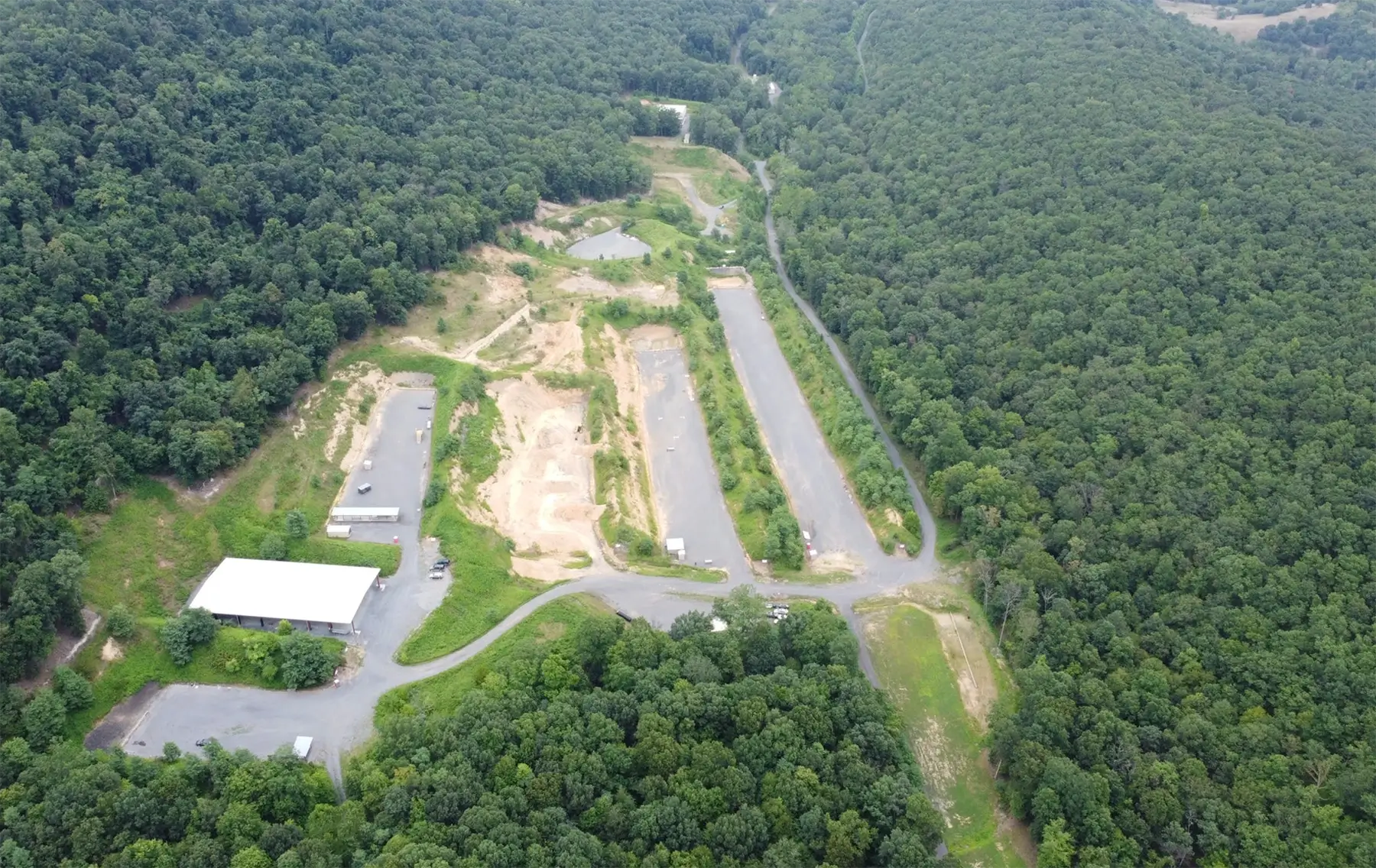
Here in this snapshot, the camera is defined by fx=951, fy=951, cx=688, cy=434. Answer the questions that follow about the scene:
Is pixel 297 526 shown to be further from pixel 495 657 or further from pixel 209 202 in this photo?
pixel 209 202

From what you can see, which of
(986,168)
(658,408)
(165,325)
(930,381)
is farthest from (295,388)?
(986,168)

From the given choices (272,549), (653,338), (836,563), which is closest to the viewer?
(272,549)

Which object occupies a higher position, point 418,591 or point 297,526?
point 297,526

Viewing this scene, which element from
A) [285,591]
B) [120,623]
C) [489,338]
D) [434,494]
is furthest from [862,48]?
[120,623]

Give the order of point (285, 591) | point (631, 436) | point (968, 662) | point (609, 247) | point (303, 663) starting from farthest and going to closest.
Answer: point (609, 247) < point (631, 436) < point (968, 662) < point (285, 591) < point (303, 663)

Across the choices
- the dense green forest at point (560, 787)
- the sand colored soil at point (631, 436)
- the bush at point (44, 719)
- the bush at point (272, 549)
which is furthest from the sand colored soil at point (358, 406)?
the dense green forest at point (560, 787)

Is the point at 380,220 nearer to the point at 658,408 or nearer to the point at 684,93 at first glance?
the point at 658,408
